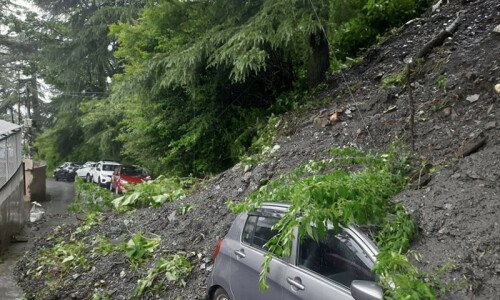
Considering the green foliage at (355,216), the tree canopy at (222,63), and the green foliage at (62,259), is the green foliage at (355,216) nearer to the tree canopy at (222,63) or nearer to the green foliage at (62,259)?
the green foliage at (62,259)

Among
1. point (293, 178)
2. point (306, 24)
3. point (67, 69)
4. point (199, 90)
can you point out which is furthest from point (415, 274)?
point (67, 69)

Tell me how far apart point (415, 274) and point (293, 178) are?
262 cm

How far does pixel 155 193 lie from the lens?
31.1ft

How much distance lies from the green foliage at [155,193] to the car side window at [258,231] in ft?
14.8

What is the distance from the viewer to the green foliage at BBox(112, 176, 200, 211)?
9.03m

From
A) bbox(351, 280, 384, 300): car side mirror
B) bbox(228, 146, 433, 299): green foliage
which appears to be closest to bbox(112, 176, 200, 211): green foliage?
bbox(228, 146, 433, 299): green foliage

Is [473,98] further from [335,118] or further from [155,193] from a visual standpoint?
[155,193]

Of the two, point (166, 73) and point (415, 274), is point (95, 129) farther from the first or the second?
point (415, 274)

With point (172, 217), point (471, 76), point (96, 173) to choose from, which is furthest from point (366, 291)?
point (96, 173)

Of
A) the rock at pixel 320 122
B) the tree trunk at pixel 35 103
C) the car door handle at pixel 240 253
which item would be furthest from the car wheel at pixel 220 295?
the tree trunk at pixel 35 103

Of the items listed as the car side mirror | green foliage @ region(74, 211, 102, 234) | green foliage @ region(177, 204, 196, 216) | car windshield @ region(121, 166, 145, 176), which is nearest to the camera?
the car side mirror

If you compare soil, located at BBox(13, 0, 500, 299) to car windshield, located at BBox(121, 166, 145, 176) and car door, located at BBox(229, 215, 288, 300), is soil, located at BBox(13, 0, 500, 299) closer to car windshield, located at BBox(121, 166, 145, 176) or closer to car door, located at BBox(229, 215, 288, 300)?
car door, located at BBox(229, 215, 288, 300)

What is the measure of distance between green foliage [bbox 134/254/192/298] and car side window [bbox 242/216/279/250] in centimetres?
164

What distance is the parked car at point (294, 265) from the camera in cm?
321
